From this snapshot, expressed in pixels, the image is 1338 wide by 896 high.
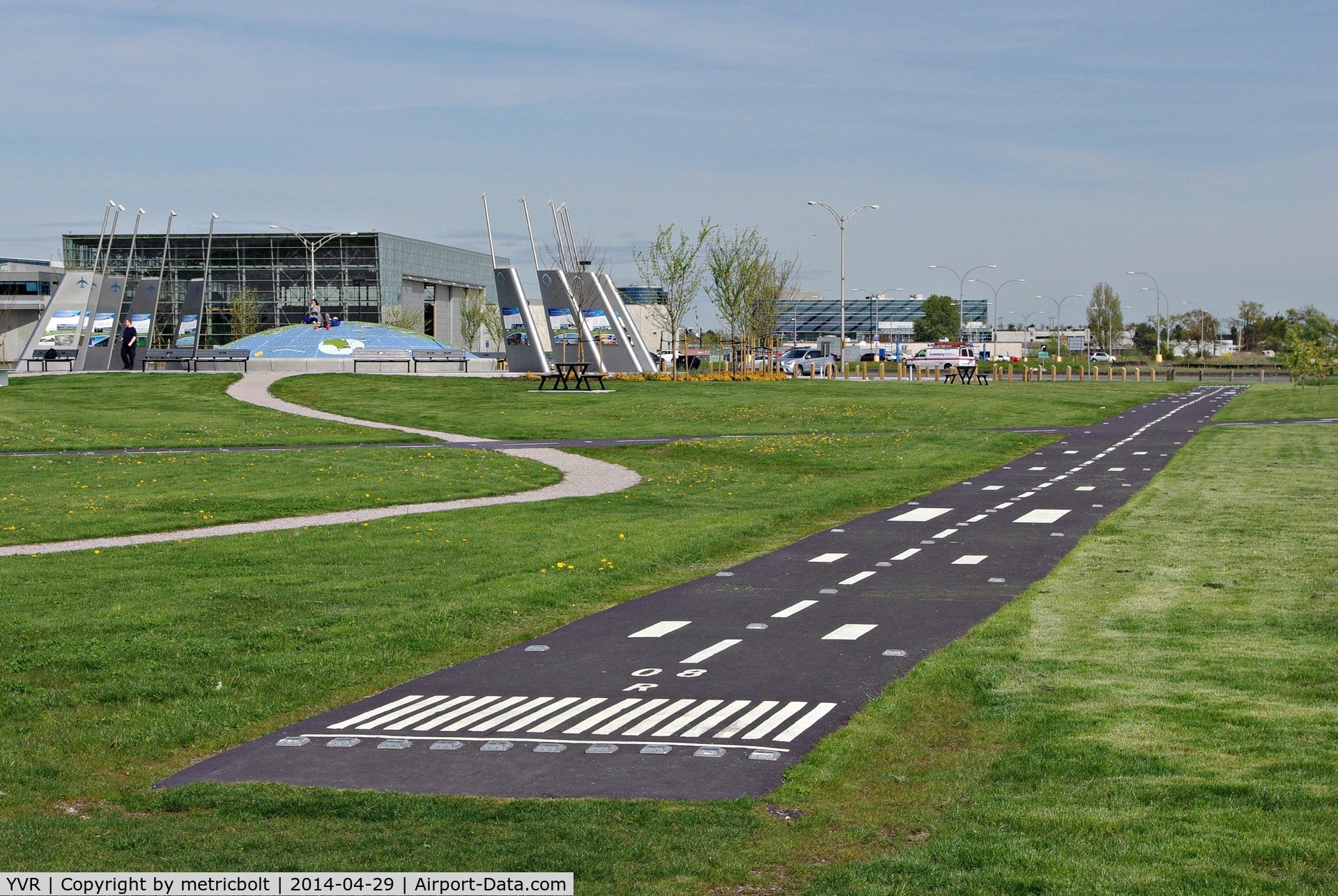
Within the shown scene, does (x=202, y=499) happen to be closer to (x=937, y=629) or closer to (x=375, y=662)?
(x=375, y=662)

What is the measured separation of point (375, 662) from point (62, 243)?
124243mm

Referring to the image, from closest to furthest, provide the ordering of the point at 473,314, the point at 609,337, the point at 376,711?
the point at 376,711, the point at 609,337, the point at 473,314

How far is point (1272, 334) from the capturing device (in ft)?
448

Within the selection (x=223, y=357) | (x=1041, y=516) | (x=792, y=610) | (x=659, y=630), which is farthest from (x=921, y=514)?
(x=223, y=357)

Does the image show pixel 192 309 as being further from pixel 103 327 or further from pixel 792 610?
pixel 792 610

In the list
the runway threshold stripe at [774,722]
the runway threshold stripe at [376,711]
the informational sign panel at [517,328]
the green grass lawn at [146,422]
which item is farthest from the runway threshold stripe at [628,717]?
the informational sign panel at [517,328]

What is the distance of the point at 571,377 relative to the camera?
5509 centimetres

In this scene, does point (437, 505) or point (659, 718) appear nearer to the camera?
point (659, 718)

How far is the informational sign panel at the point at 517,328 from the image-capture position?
2302 inches

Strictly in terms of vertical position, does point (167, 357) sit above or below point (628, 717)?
above

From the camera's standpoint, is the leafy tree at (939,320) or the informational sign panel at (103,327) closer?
the informational sign panel at (103,327)

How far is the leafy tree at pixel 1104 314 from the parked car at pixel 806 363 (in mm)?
57801

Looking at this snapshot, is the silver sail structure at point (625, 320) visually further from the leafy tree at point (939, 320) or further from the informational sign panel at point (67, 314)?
the leafy tree at point (939, 320)

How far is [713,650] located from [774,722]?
1.92 metres
